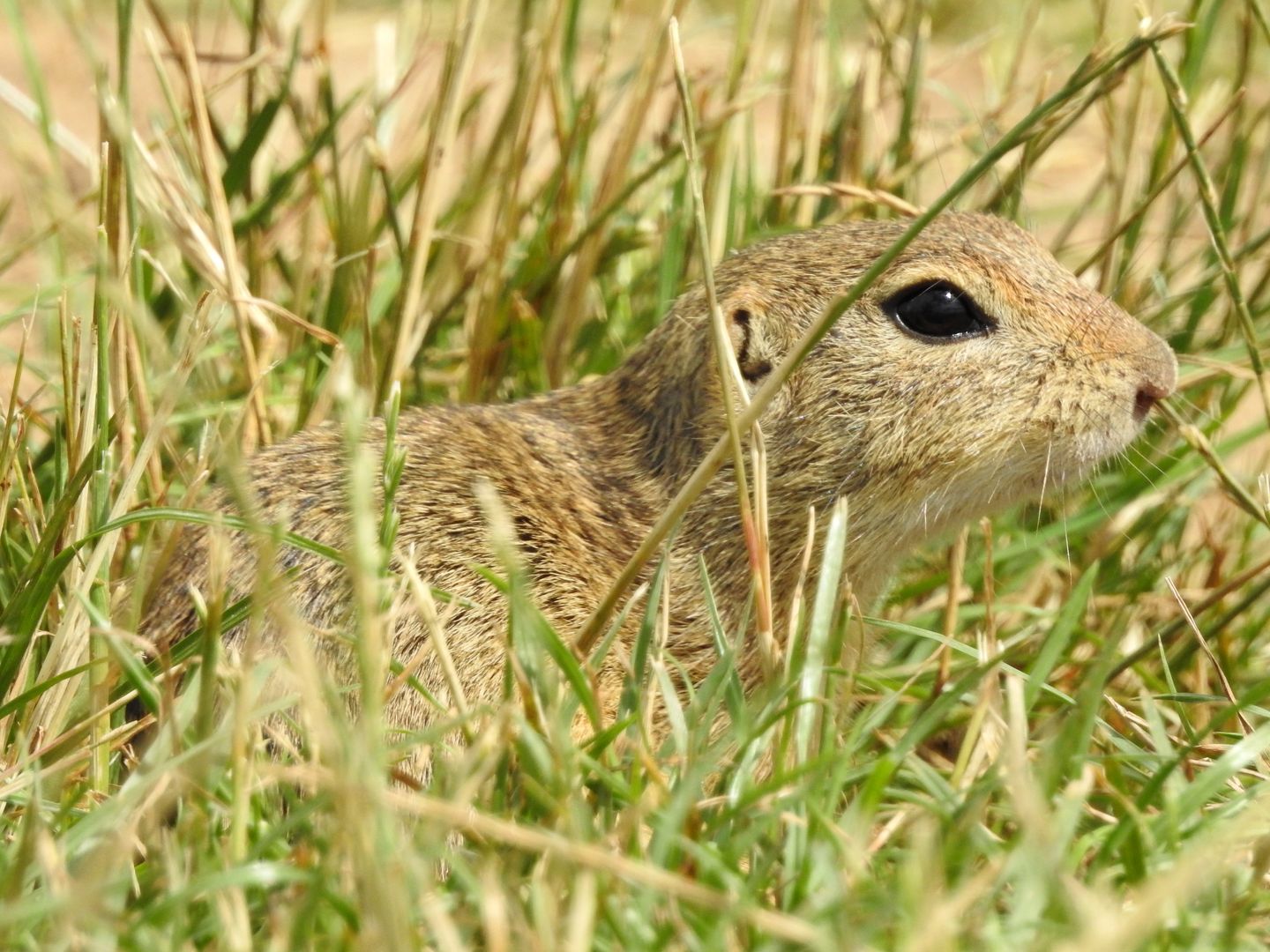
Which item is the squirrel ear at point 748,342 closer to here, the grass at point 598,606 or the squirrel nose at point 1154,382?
the grass at point 598,606

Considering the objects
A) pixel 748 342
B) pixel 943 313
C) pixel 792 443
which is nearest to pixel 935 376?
pixel 943 313

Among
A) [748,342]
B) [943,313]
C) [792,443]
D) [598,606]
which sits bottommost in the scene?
[598,606]

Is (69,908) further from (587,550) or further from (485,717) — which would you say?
(587,550)

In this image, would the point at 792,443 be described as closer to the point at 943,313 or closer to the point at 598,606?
the point at 943,313

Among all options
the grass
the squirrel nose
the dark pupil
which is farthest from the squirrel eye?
the grass

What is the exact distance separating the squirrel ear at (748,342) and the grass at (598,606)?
0.41 meters

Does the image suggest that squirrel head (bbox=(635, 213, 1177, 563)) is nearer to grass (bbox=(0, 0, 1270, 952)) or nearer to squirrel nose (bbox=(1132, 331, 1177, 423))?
squirrel nose (bbox=(1132, 331, 1177, 423))

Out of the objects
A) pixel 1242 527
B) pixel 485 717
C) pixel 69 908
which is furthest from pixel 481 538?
pixel 1242 527

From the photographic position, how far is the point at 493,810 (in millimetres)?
2254

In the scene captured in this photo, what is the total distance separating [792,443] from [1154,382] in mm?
760

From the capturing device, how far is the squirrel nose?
3.18m

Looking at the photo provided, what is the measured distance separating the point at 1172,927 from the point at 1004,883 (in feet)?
0.71

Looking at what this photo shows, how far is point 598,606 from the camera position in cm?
287

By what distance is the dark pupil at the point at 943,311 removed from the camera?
3248 millimetres
